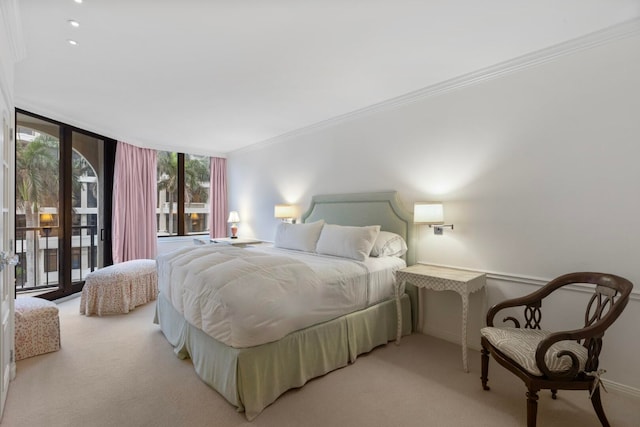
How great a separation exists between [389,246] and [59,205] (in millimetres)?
4458

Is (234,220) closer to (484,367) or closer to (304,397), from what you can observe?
(304,397)

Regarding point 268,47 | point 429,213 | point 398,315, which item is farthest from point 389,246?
point 268,47

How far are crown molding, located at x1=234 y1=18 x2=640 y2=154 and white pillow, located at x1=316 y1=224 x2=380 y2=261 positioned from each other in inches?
57.7

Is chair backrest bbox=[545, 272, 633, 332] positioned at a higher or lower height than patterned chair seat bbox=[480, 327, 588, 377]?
higher

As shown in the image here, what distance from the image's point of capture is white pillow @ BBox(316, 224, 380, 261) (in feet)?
10.4

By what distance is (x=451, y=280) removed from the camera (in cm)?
258

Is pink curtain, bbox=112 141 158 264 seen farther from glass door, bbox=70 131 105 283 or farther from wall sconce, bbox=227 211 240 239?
wall sconce, bbox=227 211 240 239

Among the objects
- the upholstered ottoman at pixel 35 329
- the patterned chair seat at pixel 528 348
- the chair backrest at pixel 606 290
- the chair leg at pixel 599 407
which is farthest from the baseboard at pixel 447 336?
the upholstered ottoman at pixel 35 329

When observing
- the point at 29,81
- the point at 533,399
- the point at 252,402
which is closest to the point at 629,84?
the point at 533,399

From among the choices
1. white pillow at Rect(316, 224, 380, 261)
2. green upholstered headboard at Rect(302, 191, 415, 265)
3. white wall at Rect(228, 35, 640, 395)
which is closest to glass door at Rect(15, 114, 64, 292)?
green upholstered headboard at Rect(302, 191, 415, 265)

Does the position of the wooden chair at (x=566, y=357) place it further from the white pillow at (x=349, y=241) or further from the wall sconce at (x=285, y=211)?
the wall sconce at (x=285, y=211)

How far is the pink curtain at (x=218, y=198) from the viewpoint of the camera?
6445 millimetres

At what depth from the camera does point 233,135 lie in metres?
5.16

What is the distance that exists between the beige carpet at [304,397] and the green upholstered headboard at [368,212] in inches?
49.5
